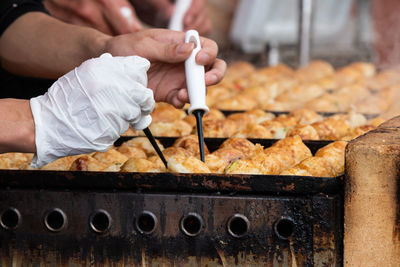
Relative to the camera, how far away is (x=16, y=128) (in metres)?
1.78

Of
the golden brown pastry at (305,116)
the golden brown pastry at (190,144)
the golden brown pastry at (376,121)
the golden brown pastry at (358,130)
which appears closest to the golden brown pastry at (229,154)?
the golden brown pastry at (190,144)

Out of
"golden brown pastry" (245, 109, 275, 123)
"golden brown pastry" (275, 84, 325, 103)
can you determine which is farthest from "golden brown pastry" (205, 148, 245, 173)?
"golden brown pastry" (275, 84, 325, 103)

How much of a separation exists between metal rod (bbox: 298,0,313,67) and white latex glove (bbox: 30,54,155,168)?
3.19 meters

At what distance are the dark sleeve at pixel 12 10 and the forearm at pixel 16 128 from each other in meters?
1.42

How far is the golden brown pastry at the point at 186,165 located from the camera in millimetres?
2035

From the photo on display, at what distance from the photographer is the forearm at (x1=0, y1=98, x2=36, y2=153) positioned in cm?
178

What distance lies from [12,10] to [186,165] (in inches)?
65.0

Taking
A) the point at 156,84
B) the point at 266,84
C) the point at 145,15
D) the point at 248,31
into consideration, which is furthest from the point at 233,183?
the point at 248,31

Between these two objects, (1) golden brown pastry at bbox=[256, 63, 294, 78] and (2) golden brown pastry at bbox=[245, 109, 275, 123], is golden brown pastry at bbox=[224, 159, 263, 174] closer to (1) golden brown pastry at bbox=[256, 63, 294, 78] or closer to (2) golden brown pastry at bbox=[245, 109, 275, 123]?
(2) golden brown pastry at bbox=[245, 109, 275, 123]

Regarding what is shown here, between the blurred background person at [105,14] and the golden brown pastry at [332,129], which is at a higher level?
the blurred background person at [105,14]

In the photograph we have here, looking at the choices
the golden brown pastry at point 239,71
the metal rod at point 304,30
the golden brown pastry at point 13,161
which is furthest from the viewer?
the metal rod at point 304,30

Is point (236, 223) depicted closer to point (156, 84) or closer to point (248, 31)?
point (156, 84)

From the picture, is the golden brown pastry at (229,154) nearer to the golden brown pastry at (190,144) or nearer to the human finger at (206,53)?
the golden brown pastry at (190,144)

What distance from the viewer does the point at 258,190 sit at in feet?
6.09
